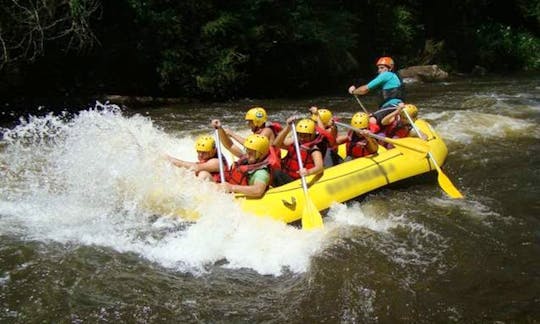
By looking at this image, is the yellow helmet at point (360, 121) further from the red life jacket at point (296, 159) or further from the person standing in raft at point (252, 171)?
the person standing in raft at point (252, 171)

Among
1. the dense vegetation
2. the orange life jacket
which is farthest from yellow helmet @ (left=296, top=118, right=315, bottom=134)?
the dense vegetation

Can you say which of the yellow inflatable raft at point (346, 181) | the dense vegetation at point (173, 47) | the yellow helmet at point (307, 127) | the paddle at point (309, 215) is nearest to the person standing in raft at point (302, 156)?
the yellow helmet at point (307, 127)

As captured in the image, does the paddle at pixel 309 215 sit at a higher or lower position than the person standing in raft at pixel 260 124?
lower

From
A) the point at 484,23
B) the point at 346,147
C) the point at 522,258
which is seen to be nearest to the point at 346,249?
the point at 522,258

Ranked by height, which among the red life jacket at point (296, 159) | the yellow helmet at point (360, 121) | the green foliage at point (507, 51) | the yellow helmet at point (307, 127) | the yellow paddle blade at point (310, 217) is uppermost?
the yellow helmet at point (307, 127)

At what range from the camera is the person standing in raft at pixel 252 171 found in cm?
543

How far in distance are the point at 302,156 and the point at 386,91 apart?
2.28 meters

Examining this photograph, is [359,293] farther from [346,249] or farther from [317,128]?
[317,128]

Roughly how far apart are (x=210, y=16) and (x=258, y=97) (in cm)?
236

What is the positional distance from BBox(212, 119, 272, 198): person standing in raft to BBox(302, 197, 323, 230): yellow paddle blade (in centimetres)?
46

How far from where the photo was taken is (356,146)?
265 inches

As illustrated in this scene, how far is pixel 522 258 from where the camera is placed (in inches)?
188

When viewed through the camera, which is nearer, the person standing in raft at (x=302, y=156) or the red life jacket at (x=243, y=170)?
the red life jacket at (x=243, y=170)

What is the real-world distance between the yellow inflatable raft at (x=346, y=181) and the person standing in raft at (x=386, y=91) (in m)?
0.66
